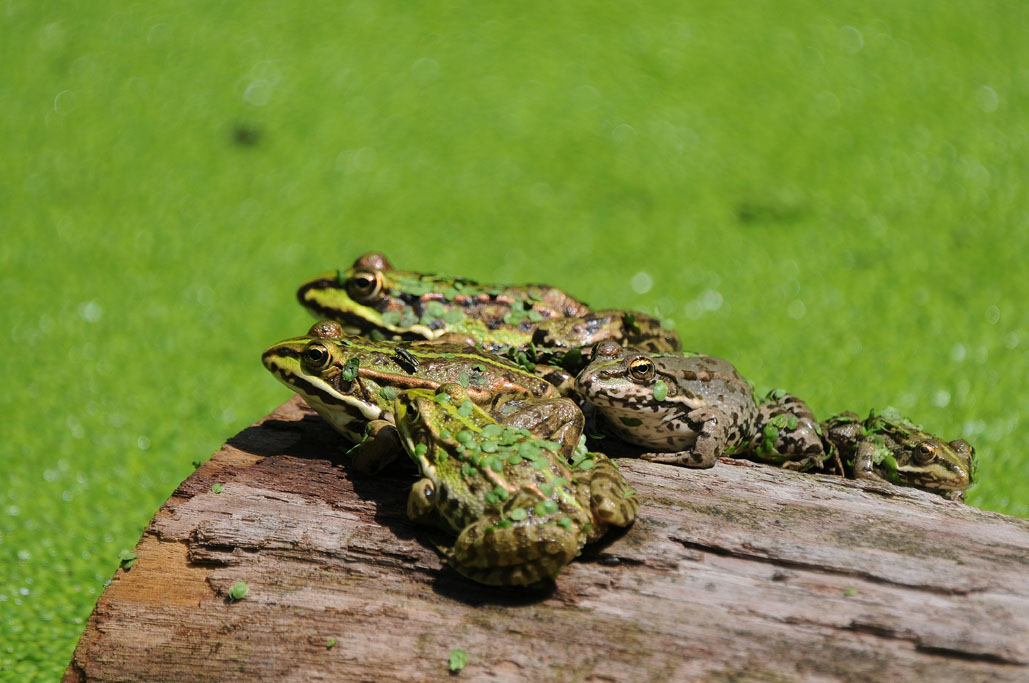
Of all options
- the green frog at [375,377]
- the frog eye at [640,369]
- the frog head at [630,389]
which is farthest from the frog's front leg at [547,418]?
the frog eye at [640,369]

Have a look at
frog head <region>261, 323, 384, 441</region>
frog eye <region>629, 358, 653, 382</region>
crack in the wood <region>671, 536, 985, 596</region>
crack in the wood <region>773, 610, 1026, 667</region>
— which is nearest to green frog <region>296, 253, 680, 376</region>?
frog eye <region>629, 358, 653, 382</region>

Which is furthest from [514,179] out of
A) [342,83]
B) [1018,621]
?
[1018,621]

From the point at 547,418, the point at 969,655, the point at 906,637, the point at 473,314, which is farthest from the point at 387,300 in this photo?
the point at 969,655

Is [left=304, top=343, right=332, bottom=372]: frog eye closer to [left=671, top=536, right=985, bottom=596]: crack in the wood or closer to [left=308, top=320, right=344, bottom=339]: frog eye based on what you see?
[left=308, top=320, right=344, bottom=339]: frog eye

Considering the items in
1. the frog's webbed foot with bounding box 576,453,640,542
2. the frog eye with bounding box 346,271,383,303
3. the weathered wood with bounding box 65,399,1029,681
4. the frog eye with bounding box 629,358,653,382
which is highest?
the frog eye with bounding box 346,271,383,303

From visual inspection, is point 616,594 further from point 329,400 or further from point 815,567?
point 329,400

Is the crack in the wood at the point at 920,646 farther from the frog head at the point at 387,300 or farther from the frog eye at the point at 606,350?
the frog head at the point at 387,300
